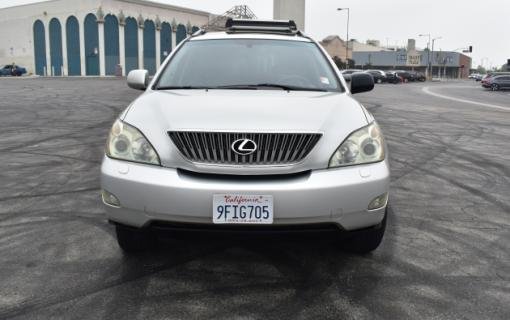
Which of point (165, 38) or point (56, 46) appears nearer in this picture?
point (56, 46)

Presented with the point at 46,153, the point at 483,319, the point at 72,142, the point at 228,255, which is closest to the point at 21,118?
the point at 72,142

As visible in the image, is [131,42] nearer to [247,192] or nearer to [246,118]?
[246,118]

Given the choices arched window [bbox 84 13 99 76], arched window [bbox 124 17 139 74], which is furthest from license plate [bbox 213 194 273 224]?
arched window [bbox 124 17 139 74]

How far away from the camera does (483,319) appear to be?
283 centimetres

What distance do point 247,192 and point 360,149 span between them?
2.67 feet

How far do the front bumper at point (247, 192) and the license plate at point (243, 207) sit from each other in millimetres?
29

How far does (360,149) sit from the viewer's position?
3158 mm

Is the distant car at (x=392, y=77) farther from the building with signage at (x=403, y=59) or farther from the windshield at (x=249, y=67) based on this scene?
the windshield at (x=249, y=67)

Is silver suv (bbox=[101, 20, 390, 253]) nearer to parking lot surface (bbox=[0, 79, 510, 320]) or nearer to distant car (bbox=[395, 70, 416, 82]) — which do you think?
parking lot surface (bbox=[0, 79, 510, 320])

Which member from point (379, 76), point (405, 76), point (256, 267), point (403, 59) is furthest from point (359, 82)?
point (403, 59)

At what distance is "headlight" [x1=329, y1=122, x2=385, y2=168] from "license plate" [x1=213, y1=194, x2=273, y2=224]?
492 millimetres

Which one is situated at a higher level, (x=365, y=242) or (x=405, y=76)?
(x=405, y=76)

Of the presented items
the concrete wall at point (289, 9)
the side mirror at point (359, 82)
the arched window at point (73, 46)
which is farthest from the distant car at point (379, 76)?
the side mirror at point (359, 82)

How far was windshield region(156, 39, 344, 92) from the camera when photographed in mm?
4113
